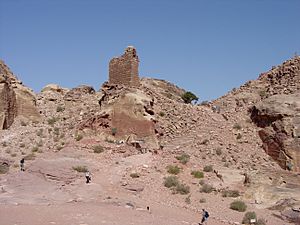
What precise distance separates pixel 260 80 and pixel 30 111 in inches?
607

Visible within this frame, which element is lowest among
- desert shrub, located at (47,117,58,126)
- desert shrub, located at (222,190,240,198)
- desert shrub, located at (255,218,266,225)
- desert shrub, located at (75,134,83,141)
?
desert shrub, located at (255,218,266,225)

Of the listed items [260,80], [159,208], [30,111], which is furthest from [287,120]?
[30,111]

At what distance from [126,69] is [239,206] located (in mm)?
11201

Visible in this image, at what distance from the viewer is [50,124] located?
25.3 m

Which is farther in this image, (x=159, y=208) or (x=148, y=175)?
(x=148, y=175)

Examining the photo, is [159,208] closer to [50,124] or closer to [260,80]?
[50,124]

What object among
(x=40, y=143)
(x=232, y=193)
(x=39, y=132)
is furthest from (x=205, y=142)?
(x=39, y=132)

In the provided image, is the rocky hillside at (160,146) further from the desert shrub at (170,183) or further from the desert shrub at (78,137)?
the desert shrub at (170,183)

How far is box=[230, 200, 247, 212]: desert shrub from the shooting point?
43.8 ft

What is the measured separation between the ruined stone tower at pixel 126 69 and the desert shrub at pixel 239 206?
1046cm

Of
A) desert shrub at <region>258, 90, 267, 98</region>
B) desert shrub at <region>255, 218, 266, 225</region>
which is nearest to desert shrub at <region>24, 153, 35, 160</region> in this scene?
desert shrub at <region>255, 218, 266, 225</region>

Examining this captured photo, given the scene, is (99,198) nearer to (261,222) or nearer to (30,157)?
(261,222)

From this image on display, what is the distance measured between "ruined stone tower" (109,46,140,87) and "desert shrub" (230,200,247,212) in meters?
10.5

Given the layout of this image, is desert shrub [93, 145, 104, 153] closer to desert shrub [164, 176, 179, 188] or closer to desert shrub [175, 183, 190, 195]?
desert shrub [164, 176, 179, 188]
